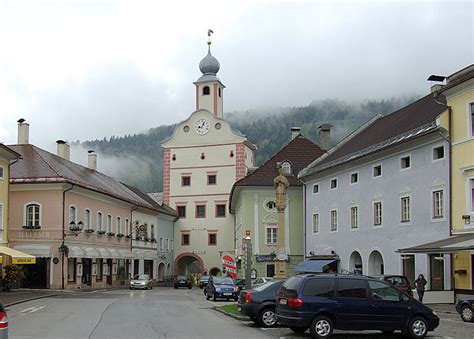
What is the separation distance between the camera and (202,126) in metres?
75.9

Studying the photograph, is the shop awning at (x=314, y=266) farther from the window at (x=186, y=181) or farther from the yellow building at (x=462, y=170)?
the window at (x=186, y=181)

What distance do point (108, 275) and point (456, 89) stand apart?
3635 centimetres

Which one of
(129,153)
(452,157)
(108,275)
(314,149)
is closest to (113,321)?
(452,157)

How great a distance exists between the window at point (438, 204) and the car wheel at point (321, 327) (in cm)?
1570

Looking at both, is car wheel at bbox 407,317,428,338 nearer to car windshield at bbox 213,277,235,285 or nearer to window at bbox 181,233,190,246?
car windshield at bbox 213,277,235,285

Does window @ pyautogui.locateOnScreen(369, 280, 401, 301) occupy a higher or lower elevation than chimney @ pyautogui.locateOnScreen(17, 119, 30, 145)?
lower

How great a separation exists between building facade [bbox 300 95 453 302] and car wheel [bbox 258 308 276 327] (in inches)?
439

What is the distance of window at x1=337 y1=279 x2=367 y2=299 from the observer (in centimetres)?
1780

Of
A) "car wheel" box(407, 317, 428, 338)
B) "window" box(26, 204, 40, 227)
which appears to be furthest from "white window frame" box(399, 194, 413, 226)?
"window" box(26, 204, 40, 227)

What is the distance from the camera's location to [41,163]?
50031 millimetres

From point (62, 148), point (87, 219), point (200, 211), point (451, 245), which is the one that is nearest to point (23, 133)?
point (62, 148)

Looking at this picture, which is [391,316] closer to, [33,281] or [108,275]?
[33,281]

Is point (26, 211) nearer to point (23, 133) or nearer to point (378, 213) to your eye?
point (23, 133)

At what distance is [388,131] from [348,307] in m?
24.4
